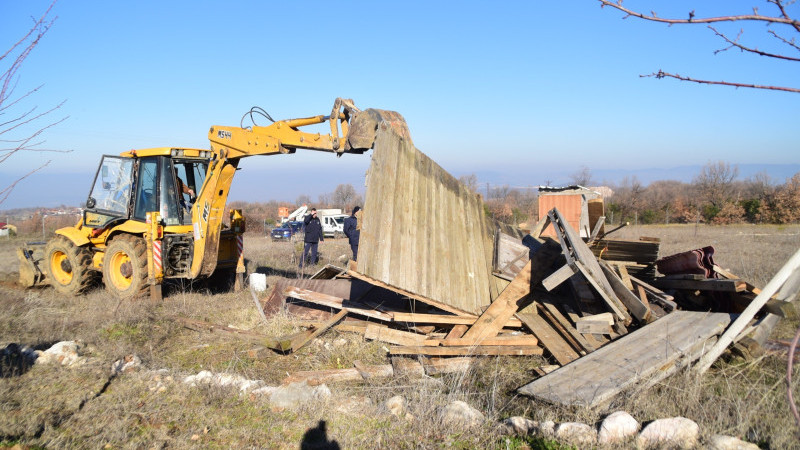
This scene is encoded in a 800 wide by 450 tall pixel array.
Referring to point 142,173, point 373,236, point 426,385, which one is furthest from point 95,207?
point 426,385

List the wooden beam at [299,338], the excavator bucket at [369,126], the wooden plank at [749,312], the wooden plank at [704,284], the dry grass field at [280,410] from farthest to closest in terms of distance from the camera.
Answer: the excavator bucket at [369,126] < the wooden beam at [299,338] < the wooden plank at [704,284] < the dry grass field at [280,410] < the wooden plank at [749,312]

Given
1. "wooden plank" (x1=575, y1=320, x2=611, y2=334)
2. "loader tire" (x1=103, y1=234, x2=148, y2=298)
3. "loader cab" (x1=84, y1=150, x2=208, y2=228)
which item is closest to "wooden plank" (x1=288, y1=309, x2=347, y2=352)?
"wooden plank" (x1=575, y1=320, x2=611, y2=334)

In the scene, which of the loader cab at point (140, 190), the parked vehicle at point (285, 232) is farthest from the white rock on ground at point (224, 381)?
the parked vehicle at point (285, 232)

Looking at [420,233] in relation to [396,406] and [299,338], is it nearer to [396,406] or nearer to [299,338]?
[299,338]

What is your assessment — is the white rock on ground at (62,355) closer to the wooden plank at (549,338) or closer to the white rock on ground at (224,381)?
the white rock on ground at (224,381)

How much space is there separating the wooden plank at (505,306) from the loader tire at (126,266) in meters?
6.01

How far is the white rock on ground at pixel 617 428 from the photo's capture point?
12.5 ft

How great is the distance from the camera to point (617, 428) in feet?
12.7

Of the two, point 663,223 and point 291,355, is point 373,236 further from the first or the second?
point 663,223

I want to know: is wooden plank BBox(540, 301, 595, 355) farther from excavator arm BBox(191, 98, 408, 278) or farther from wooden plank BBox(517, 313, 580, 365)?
excavator arm BBox(191, 98, 408, 278)

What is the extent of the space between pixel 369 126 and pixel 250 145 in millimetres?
2654

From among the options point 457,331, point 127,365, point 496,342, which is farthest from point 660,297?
point 127,365

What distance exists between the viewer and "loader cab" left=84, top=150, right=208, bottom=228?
9.49 m

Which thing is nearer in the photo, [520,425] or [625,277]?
[520,425]
